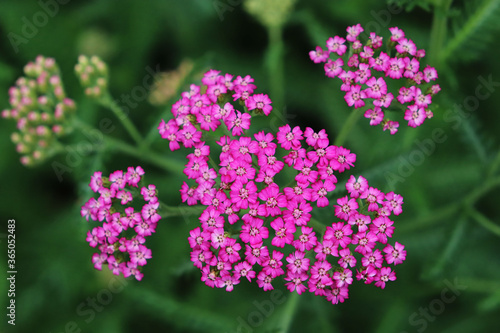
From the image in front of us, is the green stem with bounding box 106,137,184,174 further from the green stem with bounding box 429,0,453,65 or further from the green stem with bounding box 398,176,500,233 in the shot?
the green stem with bounding box 429,0,453,65

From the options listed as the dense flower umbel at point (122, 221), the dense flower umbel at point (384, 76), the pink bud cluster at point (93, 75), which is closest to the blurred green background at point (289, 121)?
the pink bud cluster at point (93, 75)

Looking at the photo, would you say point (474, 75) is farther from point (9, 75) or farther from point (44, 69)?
point (9, 75)

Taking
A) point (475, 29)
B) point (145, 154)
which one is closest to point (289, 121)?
point (145, 154)

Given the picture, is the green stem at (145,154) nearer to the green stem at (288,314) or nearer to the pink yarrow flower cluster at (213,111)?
the pink yarrow flower cluster at (213,111)

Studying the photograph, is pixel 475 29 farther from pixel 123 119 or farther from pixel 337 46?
pixel 123 119

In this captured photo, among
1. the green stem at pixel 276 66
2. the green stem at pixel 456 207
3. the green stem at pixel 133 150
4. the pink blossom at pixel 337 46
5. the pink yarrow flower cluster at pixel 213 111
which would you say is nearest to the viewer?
the pink yarrow flower cluster at pixel 213 111

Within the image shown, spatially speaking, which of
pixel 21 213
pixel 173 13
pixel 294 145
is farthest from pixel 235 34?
pixel 294 145
